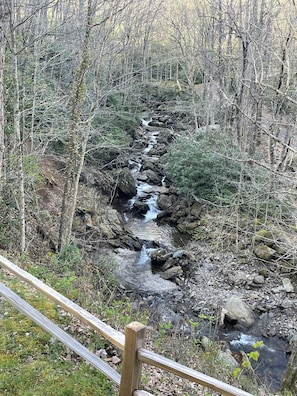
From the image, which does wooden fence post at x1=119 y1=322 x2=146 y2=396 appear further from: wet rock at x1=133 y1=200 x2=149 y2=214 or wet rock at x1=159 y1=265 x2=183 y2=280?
wet rock at x1=133 y1=200 x2=149 y2=214

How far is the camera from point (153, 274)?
12023 mm

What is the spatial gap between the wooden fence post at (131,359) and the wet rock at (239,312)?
24.0 ft

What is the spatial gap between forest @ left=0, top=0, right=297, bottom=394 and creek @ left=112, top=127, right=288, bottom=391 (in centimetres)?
146

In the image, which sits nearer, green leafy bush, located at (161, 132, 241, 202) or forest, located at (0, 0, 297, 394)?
forest, located at (0, 0, 297, 394)

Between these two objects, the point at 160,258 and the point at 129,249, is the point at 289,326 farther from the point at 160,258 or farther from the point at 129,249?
the point at 129,249

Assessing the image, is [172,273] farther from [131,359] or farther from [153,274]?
[131,359]

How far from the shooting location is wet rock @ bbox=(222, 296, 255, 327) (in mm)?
9602

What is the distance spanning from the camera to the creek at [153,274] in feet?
27.0

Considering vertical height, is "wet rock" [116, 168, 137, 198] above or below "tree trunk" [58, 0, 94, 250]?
below

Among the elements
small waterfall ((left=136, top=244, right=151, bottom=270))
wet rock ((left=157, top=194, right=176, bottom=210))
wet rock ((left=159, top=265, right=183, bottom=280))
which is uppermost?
wet rock ((left=157, top=194, right=176, bottom=210))

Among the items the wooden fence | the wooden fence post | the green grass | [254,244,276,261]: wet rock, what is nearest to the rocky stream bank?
[254,244,276,261]: wet rock

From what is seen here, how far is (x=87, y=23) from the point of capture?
377 inches

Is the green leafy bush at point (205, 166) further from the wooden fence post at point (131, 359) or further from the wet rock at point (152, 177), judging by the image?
the wooden fence post at point (131, 359)

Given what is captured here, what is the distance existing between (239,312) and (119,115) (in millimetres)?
10534
